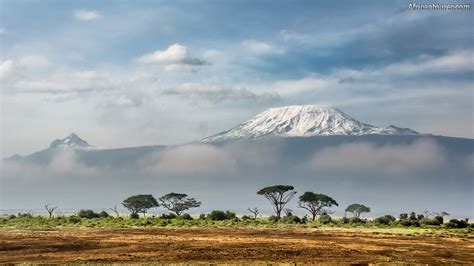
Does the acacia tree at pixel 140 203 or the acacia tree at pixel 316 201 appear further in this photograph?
the acacia tree at pixel 140 203

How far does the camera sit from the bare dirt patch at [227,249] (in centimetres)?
4328

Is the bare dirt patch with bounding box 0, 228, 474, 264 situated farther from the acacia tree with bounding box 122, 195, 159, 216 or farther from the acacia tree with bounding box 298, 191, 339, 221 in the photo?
the acacia tree with bounding box 122, 195, 159, 216

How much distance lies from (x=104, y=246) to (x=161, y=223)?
42.4 metres

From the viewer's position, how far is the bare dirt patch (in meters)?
43.3

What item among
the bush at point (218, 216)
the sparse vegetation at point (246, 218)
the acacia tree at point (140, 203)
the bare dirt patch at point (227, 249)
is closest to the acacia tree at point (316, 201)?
the sparse vegetation at point (246, 218)

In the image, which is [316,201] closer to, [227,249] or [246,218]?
[246,218]

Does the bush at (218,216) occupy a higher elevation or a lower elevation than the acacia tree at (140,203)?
lower

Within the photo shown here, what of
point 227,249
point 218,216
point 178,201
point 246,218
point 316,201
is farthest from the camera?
point 178,201

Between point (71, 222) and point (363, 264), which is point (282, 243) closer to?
point (363, 264)

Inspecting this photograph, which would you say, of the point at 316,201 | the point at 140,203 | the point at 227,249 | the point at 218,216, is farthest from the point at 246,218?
the point at 227,249

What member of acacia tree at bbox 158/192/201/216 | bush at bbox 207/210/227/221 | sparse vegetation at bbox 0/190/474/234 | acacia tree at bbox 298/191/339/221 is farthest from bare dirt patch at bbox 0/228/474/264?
acacia tree at bbox 158/192/201/216

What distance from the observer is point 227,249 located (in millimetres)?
49000

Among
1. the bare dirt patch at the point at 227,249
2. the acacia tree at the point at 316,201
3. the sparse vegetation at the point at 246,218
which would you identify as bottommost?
the bare dirt patch at the point at 227,249

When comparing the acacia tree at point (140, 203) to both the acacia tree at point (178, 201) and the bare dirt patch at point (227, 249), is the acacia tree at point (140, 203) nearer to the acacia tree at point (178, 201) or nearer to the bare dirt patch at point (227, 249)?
the acacia tree at point (178, 201)
